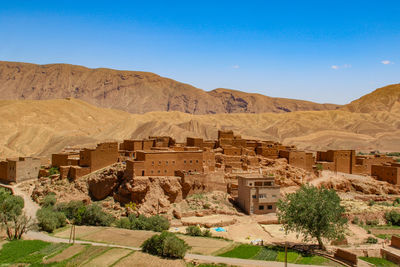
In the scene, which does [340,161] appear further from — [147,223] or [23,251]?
[23,251]

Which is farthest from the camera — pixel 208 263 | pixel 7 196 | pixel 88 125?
pixel 88 125

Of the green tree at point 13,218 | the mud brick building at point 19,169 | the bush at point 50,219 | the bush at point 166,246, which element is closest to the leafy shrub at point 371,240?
the bush at point 166,246

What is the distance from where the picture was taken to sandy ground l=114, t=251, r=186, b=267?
25.1 meters

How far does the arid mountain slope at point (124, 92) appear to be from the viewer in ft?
600

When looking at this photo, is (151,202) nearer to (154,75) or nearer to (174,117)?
(174,117)

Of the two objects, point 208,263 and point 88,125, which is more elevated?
point 88,125

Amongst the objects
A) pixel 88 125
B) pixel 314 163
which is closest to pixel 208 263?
pixel 314 163

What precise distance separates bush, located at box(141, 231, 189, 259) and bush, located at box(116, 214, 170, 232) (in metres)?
5.47

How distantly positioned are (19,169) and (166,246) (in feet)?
74.3

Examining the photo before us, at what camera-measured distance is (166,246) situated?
26.2m

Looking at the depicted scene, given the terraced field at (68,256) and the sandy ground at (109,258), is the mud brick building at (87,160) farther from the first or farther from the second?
the sandy ground at (109,258)

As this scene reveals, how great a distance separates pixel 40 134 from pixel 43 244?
6245 cm

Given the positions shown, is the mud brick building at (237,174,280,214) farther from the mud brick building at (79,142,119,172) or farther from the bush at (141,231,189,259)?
the mud brick building at (79,142,119,172)

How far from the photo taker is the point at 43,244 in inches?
1136
